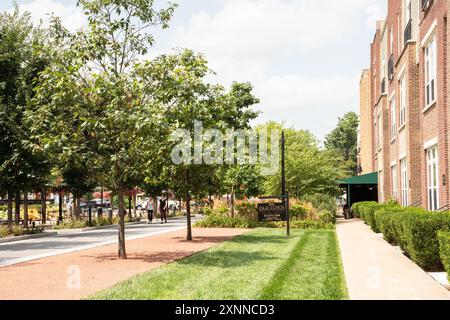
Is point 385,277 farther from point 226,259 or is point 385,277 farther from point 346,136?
point 346,136

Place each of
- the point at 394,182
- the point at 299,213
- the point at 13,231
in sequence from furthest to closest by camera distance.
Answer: the point at 299,213, the point at 394,182, the point at 13,231

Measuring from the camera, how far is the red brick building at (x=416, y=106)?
1556 centimetres

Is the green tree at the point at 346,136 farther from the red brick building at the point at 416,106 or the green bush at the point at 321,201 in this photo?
the red brick building at the point at 416,106

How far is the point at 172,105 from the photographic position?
549 inches

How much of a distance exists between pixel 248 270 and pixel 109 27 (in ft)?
24.5

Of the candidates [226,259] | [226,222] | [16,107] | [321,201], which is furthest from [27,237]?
[321,201]

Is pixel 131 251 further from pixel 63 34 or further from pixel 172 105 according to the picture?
pixel 63 34

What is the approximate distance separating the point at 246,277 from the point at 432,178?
9988 mm

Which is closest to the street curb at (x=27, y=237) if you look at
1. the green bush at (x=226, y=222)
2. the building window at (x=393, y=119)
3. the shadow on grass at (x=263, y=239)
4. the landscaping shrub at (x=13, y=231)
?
the landscaping shrub at (x=13, y=231)

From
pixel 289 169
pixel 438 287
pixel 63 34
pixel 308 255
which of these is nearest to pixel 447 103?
pixel 308 255

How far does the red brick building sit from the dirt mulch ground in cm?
775

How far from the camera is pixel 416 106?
68.4ft

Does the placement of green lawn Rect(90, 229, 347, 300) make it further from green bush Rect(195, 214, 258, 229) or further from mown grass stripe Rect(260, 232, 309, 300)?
green bush Rect(195, 214, 258, 229)

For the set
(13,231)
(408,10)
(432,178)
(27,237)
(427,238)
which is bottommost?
(27,237)
